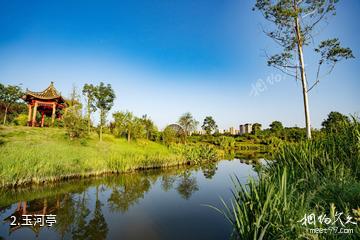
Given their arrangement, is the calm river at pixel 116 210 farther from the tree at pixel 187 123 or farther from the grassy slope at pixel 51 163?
the tree at pixel 187 123

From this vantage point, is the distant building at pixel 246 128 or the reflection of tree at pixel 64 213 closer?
the reflection of tree at pixel 64 213

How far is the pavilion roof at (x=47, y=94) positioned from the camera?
23.2m

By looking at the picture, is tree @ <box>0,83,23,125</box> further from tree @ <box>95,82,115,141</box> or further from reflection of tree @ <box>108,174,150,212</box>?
reflection of tree @ <box>108,174,150,212</box>

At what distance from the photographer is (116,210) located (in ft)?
21.7

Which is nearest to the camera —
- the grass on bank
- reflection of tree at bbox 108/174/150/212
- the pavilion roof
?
the grass on bank

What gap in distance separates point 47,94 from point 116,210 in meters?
23.2

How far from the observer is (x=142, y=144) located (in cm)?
2445

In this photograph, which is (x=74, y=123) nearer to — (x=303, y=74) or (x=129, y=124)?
(x=129, y=124)

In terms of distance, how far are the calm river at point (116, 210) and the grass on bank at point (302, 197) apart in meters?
1.05

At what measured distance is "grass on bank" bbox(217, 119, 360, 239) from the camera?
278 cm

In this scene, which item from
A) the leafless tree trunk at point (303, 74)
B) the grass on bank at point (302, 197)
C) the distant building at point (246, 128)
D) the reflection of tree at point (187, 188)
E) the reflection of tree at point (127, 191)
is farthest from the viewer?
the distant building at point (246, 128)

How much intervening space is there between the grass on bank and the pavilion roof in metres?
25.1

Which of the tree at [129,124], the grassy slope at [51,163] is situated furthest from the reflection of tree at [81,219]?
the tree at [129,124]

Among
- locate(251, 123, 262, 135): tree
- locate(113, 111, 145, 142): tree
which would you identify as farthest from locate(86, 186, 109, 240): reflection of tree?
locate(251, 123, 262, 135): tree
